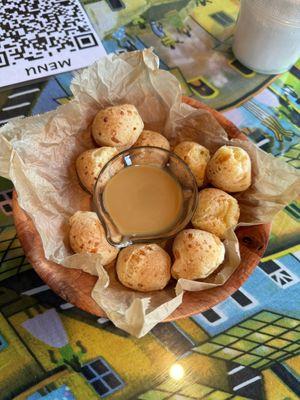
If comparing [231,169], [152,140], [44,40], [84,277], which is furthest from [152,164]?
[44,40]

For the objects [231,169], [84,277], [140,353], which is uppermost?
[231,169]

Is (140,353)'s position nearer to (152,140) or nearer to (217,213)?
(217,213)

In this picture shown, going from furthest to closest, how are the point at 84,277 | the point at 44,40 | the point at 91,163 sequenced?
the point at 44,40 → the point at 91,163 → the point at 84,277

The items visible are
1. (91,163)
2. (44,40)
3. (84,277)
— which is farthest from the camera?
(44,40)

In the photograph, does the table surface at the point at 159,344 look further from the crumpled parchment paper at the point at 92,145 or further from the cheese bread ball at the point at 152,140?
the cheese bread ball at the point at 152,140

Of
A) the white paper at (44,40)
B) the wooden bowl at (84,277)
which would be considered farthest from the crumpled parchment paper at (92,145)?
the white paper at (44,40)

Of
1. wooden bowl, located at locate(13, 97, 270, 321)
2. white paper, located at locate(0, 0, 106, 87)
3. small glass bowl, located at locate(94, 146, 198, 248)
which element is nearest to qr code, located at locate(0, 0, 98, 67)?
white paper, located at locate(0, 0, 106, 87)

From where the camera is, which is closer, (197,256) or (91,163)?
(197,256)

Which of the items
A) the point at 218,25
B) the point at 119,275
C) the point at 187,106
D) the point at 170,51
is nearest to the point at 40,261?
the point at 119,275
